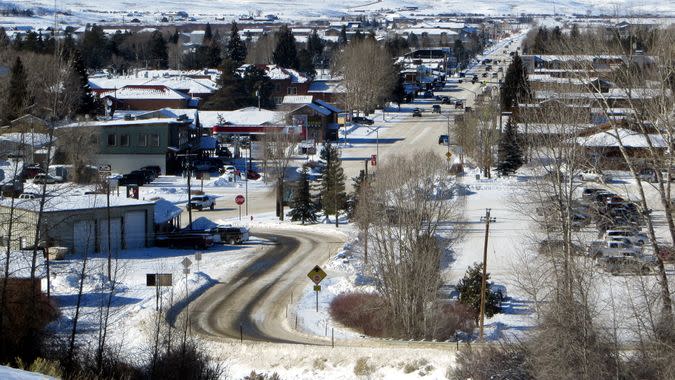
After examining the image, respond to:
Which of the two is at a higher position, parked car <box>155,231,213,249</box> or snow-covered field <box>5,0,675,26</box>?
parked car <box>155,231,213,249</box>

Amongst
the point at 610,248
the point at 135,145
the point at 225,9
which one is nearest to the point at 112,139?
the point at 135,145

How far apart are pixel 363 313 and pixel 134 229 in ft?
24.0

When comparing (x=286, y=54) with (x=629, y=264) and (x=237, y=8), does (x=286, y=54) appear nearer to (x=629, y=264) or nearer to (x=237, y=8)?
(x=629, y=264)

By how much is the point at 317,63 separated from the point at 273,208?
48.8 metres

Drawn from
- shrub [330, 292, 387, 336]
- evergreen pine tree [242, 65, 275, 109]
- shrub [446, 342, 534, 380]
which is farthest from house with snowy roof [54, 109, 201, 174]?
shrub [446, 342, 534, 380]

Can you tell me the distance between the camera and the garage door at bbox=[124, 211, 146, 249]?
22031 millimetres

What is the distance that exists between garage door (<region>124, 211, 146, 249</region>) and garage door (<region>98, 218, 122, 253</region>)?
164mm

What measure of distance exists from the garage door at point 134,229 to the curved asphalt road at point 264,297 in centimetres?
266

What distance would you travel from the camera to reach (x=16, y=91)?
36.1 m

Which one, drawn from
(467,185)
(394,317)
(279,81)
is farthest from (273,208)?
(279,81)

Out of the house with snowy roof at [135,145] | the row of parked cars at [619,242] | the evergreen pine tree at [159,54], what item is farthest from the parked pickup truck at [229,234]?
the evergreen pine tree at [159,54]

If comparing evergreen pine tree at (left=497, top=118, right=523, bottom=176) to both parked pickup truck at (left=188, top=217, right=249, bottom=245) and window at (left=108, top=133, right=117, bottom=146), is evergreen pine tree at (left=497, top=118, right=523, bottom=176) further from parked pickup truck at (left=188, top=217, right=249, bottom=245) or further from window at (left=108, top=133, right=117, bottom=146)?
window at (left=108, top=133, right=117, bottom=146)

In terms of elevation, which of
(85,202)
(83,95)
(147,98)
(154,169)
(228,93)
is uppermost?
(85,202)

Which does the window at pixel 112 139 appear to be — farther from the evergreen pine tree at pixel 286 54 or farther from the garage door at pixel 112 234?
the evergreen pine tree at pixel 286 54
